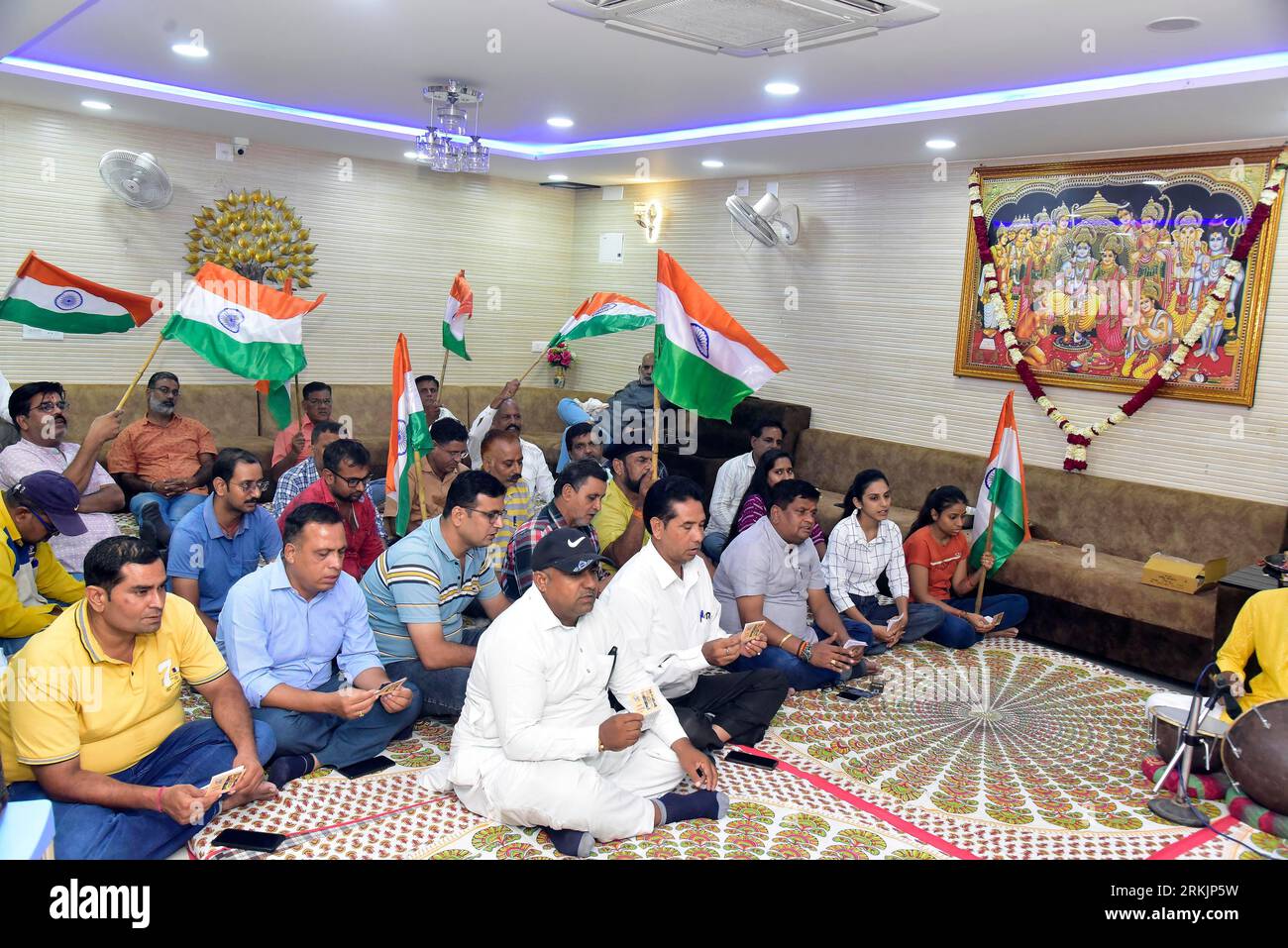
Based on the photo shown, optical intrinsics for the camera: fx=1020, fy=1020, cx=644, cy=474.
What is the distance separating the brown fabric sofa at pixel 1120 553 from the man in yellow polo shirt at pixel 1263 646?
1.52m

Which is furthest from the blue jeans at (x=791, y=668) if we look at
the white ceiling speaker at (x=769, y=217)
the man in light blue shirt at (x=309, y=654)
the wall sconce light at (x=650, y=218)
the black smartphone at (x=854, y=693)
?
the wall sconce light at (x=650, y=218)

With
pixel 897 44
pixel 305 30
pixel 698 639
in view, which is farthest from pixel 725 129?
pixel 698 639

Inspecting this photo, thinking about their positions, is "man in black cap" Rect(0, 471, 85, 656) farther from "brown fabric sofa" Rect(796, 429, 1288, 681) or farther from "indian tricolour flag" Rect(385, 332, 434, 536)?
"brown fabric sofa" Rect(796, 429, 1288, 681)

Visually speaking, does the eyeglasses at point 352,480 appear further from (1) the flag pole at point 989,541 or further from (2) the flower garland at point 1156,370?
(2) the flower garland at point 1156,370

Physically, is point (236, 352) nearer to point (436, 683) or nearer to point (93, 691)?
point (436, 683)

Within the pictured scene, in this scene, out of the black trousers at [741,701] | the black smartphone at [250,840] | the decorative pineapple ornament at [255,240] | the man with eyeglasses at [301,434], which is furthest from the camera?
the decorative pineapple ornament at [255,240]

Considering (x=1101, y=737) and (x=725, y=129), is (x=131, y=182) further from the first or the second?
(x=1101, y=737)

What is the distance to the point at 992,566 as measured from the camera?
17.5 feet

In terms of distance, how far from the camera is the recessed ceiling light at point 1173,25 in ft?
12.4

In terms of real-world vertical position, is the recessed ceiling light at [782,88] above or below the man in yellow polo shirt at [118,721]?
above

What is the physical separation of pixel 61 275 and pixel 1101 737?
5982 mm

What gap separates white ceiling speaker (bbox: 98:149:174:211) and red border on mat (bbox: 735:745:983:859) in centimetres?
608

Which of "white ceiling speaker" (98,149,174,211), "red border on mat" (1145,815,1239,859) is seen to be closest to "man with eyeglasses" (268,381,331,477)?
"white ceiling speaker" (98,149,174,211)

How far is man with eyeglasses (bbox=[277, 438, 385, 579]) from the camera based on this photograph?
14.4 ft
